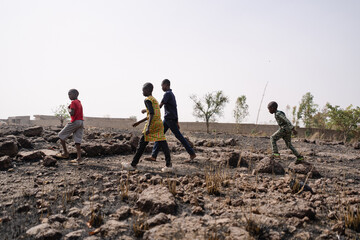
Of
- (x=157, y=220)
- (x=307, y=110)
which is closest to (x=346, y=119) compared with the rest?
(x=307, y=110)

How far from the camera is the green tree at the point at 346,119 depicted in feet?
66.7

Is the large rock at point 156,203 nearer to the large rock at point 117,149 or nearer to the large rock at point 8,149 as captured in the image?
the large rock at point 117,149

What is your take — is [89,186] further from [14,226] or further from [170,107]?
[170,107]

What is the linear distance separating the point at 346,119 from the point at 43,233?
24.0 metres

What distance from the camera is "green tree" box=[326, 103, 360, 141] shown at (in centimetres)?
2034

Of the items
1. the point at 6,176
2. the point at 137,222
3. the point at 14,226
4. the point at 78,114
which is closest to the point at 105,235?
the point at 137,222

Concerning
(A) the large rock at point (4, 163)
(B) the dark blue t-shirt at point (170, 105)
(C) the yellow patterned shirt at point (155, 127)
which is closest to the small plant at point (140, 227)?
(C) the yellow patterned shirt at point (155, 127)

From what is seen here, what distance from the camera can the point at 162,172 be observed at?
4410 millimetres

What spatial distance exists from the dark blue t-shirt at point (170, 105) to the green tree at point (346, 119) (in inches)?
815

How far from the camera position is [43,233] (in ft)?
7.13

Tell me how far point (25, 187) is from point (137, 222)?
2144 mm

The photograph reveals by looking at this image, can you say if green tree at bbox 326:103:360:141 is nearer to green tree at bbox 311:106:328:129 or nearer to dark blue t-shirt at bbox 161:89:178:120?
green tree at bbox 311:106:328:129

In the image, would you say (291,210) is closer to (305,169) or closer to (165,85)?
(305,169)

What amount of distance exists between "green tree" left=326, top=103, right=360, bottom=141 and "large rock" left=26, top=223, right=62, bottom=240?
23.4 metres
